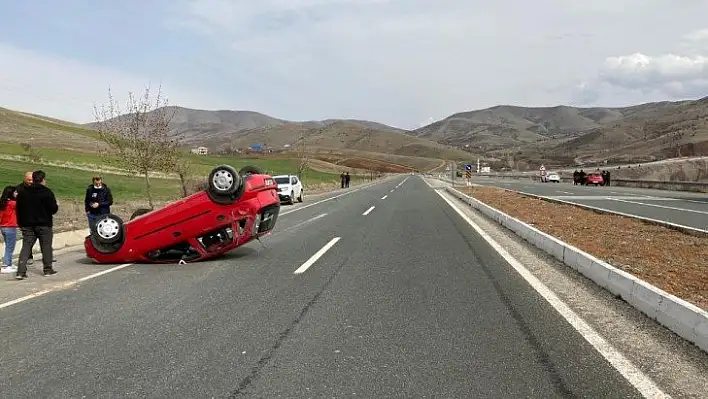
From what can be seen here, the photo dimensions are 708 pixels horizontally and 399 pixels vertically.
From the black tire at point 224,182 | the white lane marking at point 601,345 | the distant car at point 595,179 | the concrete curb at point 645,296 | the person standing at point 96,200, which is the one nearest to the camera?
the white lane marking at point 601,345

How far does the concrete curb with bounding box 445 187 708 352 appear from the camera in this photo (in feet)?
16.2

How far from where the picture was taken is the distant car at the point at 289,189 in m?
29.2

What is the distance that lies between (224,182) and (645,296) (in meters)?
6.77

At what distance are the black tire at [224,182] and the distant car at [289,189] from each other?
61.1 feet

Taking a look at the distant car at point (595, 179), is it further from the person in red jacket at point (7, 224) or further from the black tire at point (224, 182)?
the person in red jacket at point (7, 224)

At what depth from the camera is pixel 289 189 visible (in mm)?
29391

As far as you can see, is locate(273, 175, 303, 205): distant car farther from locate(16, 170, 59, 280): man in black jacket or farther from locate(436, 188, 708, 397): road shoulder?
locate(436, 188, 708, 397): road shoulder

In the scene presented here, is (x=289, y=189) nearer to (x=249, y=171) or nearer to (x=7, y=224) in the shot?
(x=249, y=171)

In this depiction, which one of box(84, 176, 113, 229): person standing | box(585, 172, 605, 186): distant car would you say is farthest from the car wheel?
box(585, 172, 605, 186): distant car

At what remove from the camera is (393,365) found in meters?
4.52

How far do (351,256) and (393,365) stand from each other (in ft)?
19.1

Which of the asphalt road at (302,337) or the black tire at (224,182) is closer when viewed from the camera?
the asphalt road at (302,337)

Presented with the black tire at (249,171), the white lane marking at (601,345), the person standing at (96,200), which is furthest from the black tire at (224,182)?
the white lane marking at (601,345)

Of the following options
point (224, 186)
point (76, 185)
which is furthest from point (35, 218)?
point (76, 185)
